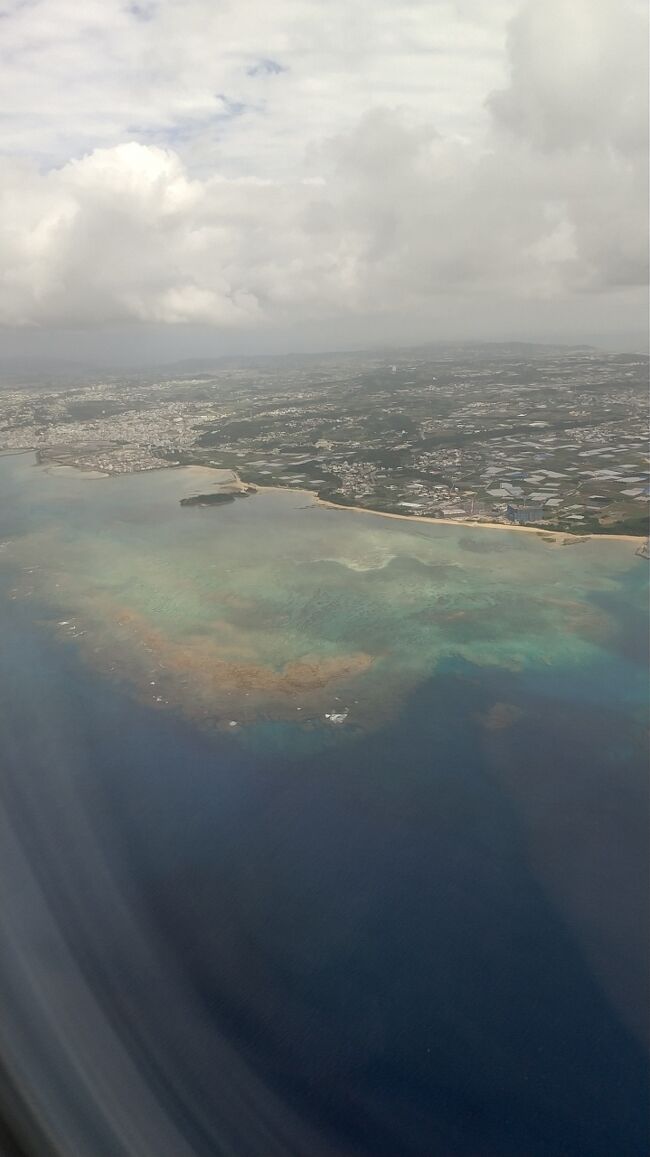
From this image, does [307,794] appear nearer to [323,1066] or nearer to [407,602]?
[323,1066]

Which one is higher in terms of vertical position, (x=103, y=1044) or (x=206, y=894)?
(x=103, y=1044)

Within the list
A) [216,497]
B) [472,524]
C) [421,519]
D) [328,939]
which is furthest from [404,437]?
[328,939]

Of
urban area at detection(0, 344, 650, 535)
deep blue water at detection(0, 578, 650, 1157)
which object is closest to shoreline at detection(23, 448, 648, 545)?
urban area at detection(0, 344, 650, 535)

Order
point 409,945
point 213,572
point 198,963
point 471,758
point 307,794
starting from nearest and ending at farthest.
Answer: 1. point 198,963
2. point 409,945
3. point 307,794
4. point 471,758
5. point 213,572

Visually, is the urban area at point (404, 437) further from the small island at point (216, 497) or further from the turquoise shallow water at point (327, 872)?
the turquoise shallow water at point (327, 872)

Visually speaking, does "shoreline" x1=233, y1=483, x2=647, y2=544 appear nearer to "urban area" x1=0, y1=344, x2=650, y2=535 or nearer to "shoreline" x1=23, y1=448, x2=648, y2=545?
"shoreline" x1=23, y1=448, x2=648, y2=545

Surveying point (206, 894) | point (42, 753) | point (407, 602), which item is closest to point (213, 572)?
point (407, 602)

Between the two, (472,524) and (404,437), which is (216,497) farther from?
(404,437)
